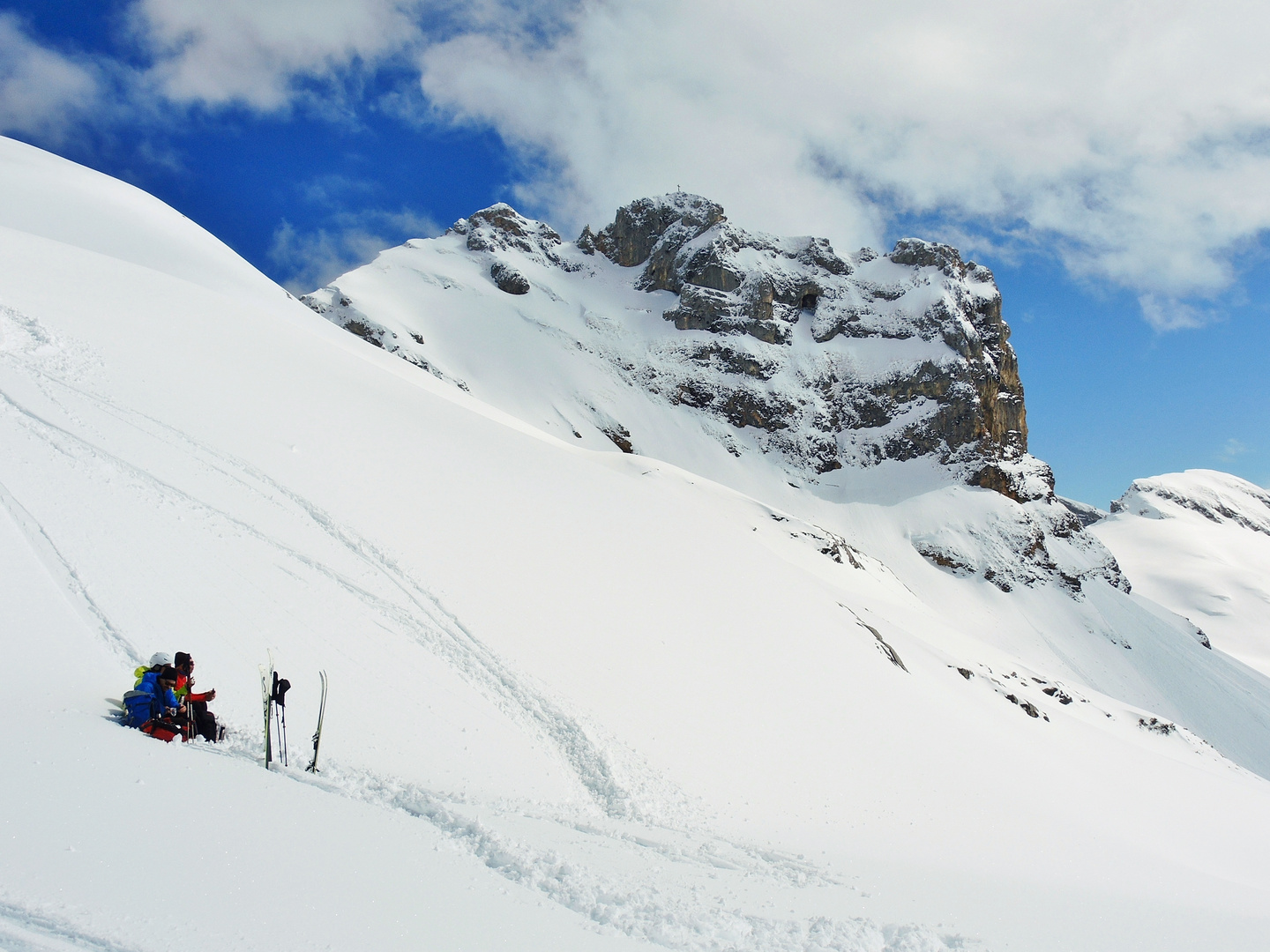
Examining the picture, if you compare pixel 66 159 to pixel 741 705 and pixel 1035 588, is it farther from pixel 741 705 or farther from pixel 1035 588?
pixel 1035 588

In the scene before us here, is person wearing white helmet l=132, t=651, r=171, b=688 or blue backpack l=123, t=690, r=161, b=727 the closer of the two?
blue backpack l=123, t=690, r=161, b=727

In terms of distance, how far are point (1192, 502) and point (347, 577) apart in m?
185

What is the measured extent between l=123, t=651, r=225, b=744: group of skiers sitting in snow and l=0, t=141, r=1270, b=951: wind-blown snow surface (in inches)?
13.0

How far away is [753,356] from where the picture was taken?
94625 mm

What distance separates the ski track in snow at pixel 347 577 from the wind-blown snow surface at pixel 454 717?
0.19 ft

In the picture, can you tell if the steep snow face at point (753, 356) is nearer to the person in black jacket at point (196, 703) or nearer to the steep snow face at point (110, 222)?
the steep snow face at point (110, 222)

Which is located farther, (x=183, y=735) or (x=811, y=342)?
(x=811, y=342)

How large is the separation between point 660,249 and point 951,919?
11075cm

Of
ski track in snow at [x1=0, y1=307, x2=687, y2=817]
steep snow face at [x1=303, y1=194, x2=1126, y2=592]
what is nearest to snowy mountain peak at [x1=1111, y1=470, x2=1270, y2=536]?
steep snow face at [x1=303, y1=194, x2=1126, y2=592]

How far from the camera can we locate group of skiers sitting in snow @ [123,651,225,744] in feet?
20.5

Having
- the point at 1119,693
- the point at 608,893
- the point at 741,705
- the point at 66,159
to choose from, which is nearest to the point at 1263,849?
the point at 741,705

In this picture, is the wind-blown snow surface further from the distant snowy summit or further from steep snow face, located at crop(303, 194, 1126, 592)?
the distant snowy summit

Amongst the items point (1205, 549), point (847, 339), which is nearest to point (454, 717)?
point (847, 339)

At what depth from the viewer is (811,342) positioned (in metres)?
100
